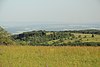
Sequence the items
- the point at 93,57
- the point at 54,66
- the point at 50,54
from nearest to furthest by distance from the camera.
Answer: the point at 54,66
the point at 93,57
the point at 50,54

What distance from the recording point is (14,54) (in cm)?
1216

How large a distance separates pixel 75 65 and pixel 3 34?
40.7 feet

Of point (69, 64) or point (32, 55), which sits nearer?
point (69, 64)

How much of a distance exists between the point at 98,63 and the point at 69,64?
4.22 feet

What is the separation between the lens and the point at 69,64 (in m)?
9.95

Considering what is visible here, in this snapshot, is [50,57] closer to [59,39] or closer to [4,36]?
[4,36]

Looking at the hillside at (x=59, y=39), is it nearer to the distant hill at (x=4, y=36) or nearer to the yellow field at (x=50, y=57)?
Result: the distant hill at (x=4, y=36)

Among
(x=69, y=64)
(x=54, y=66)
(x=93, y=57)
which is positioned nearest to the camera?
(x=54, y=66)

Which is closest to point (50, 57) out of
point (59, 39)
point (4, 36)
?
point (4, 36)

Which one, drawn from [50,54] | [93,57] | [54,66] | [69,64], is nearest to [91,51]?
[93,57]

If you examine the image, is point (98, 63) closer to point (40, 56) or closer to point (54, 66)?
point (54, 66)

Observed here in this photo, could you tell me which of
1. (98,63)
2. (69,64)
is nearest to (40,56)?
(69,64)

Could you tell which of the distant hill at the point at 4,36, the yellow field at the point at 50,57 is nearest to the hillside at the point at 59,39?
the distant hill at the point at 4,36

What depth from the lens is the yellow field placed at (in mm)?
9939
